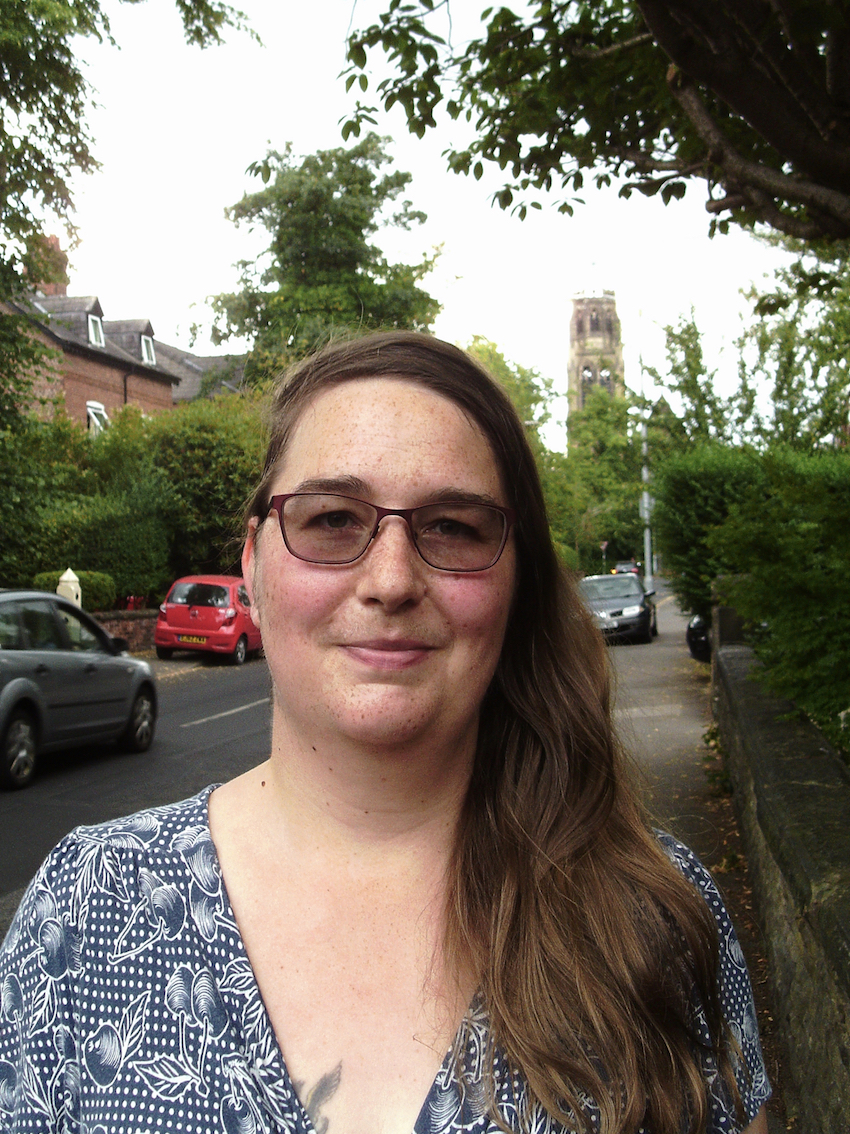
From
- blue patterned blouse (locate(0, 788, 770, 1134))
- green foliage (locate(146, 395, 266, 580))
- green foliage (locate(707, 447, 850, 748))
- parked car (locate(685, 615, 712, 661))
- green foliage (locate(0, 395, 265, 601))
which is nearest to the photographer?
blue patterned blouse (locate(0, 788, 770, 1134))

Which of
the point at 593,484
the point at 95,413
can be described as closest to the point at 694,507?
the point at 95,413

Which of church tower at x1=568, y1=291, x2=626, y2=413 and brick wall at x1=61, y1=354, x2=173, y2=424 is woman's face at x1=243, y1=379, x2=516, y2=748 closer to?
brick wall at x1=61, y1=354, x2=173, y2=424

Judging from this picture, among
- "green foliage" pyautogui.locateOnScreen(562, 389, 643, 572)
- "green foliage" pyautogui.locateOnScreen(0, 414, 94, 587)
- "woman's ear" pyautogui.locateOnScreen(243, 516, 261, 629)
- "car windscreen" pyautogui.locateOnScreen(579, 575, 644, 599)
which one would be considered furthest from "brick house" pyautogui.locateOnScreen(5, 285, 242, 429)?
"woman's ear" pyautogui.locateOnScreen(243, 516, 261, 629)

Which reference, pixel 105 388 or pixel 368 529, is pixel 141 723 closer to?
pixel 368 529

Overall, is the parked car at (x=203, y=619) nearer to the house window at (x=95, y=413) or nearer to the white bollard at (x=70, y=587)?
the white bollard at (x=70, y=587)

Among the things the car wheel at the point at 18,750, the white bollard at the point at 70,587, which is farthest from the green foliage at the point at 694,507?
the white bollard at the point at 70,587

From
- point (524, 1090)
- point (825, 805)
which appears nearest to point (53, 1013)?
point (524, 1090)

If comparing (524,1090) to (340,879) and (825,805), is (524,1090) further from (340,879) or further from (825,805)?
(825,805)

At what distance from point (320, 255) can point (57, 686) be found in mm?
28182

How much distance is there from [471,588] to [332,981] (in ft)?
1.96

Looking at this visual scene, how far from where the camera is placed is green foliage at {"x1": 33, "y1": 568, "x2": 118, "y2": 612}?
2242 centimetres

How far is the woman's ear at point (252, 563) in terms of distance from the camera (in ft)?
5.65

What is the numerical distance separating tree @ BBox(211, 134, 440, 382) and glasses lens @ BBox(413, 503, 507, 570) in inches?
1293

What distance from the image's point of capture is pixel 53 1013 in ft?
4.57
